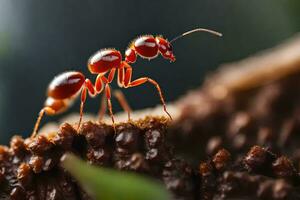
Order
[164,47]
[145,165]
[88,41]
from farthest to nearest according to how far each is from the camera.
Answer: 1. [88,41]
2. [164,47]
3. [145,165]

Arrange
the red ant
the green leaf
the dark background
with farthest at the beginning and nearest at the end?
the dark background → the red ant → the green leaf

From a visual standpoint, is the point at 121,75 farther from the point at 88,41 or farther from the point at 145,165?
the point at 88,41

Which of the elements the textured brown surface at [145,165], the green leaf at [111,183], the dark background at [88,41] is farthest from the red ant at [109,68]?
the dark background at [88,41]

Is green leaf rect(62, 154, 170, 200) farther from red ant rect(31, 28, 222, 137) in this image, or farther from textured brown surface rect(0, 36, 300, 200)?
red ant rect(31, 28, 222, 137)

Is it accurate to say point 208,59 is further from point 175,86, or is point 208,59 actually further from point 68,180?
point 68,180

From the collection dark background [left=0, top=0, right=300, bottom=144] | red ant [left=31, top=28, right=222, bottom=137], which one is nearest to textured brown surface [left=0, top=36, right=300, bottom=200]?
red ant [left=31, top=28, right=222, bottom=137]

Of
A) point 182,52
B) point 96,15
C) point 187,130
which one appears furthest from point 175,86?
point 187,130

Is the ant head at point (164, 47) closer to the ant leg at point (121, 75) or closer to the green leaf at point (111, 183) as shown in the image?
the ant leg at point (121, 75)

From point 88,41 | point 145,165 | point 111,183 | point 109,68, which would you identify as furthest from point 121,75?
point 88,41
